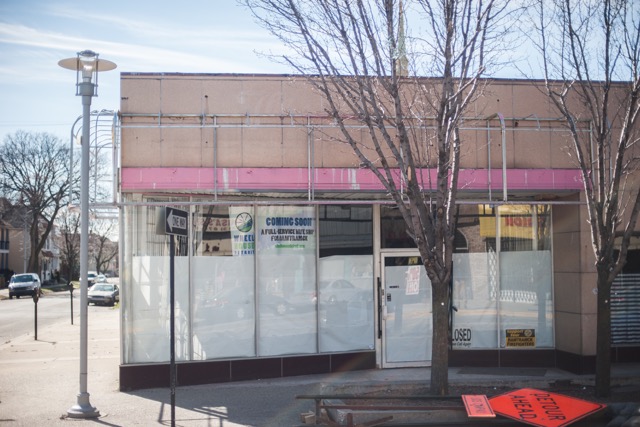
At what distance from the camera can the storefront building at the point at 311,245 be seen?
36.4 ft

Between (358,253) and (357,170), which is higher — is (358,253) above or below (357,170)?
below

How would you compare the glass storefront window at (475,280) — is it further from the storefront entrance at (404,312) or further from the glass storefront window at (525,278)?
A: the storefront entrance at (404,312)

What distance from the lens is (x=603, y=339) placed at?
9234mm

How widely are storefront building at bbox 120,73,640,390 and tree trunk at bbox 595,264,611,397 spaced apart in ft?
6.81

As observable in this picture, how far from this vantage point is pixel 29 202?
198 feet

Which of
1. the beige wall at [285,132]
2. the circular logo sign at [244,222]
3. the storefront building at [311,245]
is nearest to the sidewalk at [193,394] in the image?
the storefront building at [311,245]

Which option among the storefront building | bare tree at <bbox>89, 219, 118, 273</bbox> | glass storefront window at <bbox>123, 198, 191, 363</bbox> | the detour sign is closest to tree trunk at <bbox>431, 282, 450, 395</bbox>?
the detour sign

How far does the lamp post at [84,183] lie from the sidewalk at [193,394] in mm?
256

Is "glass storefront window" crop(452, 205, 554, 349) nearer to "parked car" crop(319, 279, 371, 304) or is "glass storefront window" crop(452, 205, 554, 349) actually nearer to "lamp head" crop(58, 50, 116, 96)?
"parked car" crop(319, 279, 371, 304)

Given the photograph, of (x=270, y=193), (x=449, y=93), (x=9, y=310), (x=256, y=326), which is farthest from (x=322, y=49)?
(x=9, y=310)

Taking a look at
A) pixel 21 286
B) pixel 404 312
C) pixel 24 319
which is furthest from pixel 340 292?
pixel 21 286

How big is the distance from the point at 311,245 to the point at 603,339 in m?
4.91

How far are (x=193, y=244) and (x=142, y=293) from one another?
114 centimetres

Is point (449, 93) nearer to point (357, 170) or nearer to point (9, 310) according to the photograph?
point (357, 170)
